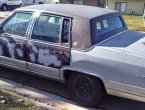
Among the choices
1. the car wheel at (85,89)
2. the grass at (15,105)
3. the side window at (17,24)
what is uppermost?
the side window at (17,24)

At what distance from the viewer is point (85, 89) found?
18.3ft

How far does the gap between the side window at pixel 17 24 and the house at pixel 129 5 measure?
20342 mm

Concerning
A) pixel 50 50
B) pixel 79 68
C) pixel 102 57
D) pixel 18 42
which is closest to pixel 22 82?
pixel 18 42

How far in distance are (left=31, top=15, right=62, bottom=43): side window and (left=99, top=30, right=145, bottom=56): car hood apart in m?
0.87

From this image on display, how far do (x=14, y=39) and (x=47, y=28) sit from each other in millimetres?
779

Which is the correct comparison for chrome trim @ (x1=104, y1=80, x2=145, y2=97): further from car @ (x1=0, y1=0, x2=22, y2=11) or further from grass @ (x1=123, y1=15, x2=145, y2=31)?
car @ (x1=0, y1=0, x2=22, y2=11)

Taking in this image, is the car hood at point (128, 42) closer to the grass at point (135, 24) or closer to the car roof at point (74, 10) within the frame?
the car roof at point (74, 10)

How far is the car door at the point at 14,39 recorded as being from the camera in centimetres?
623

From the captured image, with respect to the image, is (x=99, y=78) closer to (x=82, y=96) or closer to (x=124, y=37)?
(x=82, y=96)

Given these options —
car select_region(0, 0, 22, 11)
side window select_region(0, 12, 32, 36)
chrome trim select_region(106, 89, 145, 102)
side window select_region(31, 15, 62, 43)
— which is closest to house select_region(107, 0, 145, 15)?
car select_region(0, 0, 22, 11)

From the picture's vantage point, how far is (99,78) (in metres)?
5.24

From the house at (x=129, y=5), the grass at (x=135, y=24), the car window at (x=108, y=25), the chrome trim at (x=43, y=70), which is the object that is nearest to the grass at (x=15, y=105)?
the chrome trim at (x=43, y=70)

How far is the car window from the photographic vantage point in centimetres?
571

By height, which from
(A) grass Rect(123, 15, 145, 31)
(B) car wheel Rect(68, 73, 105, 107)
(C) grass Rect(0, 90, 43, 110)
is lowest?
(A) grass Rect(123, 15, 145, 31)
